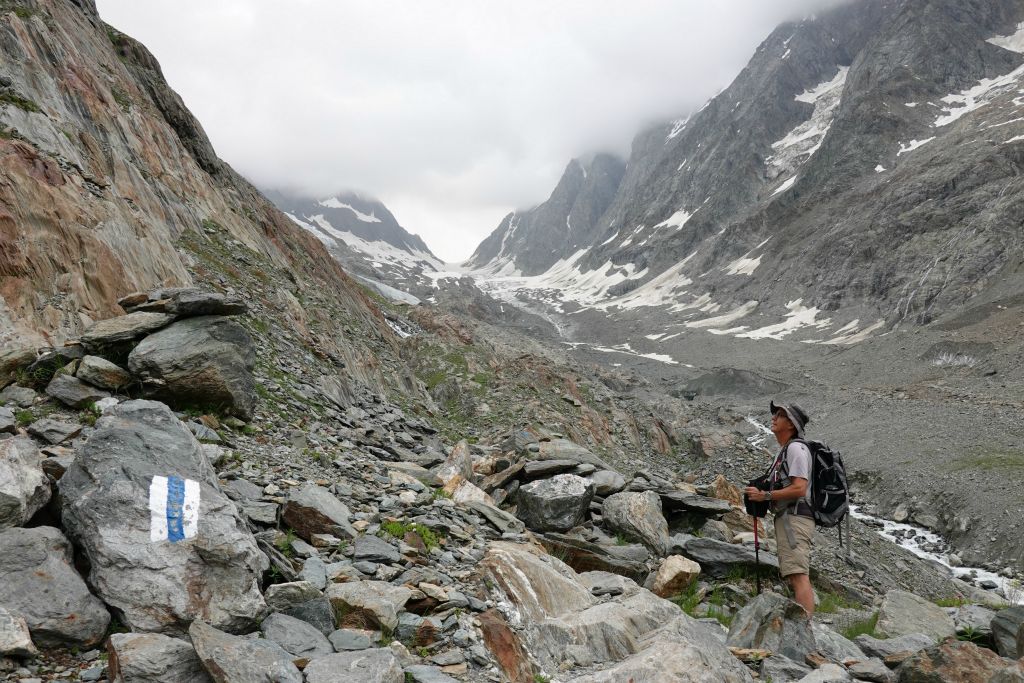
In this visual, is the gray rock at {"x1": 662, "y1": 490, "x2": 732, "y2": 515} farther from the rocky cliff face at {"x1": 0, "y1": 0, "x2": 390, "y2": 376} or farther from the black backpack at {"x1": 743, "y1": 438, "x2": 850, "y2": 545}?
the rocky cliff face at {"x1": 0, "y1": 0, "x2": 390, "y2": 376}

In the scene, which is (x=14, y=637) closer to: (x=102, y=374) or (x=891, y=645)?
(x=102, y=374)

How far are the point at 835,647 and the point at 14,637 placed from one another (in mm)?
8683

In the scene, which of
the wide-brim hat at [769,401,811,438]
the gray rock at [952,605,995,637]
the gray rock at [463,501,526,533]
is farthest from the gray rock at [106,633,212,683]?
the gray rock at [952,605,995,637]

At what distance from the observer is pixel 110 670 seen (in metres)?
3.85

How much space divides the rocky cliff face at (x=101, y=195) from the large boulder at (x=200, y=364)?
204 cm

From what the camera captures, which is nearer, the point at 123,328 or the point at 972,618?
the point at 123,328

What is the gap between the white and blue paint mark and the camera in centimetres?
498

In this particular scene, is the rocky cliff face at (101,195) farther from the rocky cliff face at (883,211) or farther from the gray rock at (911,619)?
the rocky cliff face at (883,211)

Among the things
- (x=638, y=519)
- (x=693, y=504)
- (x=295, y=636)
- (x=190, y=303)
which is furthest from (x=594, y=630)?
(x=190, y=303)

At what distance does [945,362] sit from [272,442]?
251ft

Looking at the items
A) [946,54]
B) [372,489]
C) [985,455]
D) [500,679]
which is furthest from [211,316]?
[946,54]

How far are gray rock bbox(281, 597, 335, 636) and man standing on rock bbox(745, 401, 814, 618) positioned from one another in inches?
258

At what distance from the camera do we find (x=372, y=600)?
17.9 ft

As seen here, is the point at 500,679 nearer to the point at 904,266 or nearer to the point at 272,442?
the point at 272,442
